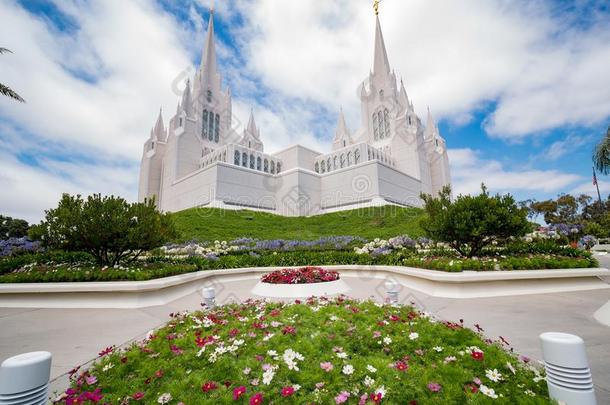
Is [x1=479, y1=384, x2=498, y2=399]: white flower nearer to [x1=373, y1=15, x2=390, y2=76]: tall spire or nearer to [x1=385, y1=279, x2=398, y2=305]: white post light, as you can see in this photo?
[x1=385, y1=279, x2=398, y2=305]: white post light

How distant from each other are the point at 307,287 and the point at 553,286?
607 cm

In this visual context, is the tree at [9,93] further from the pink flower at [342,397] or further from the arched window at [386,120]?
the arched window at [386,120]

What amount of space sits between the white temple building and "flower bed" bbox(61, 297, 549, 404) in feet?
106

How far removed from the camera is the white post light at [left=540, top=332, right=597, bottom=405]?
6.43 ft

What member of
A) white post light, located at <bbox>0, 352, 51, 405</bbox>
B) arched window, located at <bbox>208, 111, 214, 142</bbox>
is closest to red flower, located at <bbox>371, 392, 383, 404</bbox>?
white post light, located at <bbox>0, 352, 51, 405</bbox>

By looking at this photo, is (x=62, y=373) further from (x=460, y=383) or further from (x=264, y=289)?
(x=264, y=289)

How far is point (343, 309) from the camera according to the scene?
454 cm

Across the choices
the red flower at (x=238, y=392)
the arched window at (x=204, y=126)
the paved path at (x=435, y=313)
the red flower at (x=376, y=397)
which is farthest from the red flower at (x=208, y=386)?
the arched window at (x=204, y=126)

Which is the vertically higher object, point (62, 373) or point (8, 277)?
point (8, 277)

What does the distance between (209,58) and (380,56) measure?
30806 millimetres

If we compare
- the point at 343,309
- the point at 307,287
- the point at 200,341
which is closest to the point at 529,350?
the point at 343,309

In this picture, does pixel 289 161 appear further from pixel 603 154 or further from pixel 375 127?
pixel 603 154

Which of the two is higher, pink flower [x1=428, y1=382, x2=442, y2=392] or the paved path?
pink flower [x1=428, y1=382, x2=442, y2=392]

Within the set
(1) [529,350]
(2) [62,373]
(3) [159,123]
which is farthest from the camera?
(3) [159,123]
